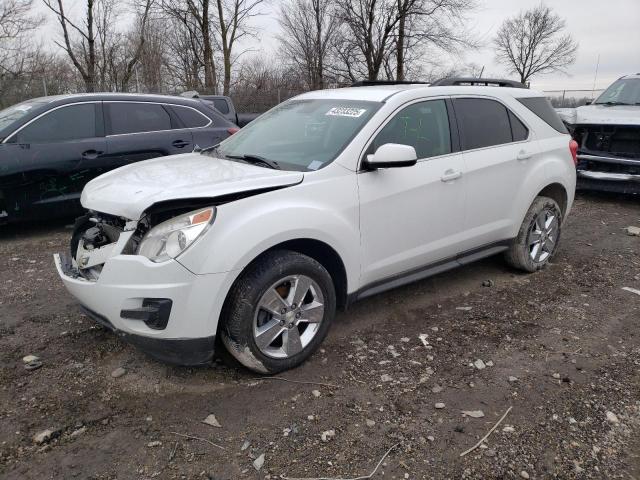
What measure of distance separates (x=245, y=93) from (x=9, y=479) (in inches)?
731

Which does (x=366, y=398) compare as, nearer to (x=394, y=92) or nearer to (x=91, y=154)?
(x=394, y=92)

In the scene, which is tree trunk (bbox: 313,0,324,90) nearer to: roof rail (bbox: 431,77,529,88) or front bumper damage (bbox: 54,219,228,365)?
roof rail (bbox: 431,77,529,88)

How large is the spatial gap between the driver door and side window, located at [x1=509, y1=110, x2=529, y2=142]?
828 mm

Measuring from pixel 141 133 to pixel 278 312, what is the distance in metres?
4.42

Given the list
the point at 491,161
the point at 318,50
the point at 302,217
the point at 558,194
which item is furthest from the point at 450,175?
the point at 318,50

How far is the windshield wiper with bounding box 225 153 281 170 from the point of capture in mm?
3395

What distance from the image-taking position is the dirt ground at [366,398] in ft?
8.02

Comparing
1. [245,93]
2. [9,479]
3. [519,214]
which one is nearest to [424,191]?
[519,214]

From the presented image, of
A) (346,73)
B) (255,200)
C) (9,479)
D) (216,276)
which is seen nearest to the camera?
(9,479)

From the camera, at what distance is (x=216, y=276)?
8.88 ft

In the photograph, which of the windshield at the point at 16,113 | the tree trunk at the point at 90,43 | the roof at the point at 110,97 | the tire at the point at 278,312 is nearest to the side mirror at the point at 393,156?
the tire at the point at 278,312

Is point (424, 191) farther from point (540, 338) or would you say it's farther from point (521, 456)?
point (521, 456)

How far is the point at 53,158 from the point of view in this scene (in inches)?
230

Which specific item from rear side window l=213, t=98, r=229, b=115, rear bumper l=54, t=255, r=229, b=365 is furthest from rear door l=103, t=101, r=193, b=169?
rear side window l=213, t=98, r=229, b=115
